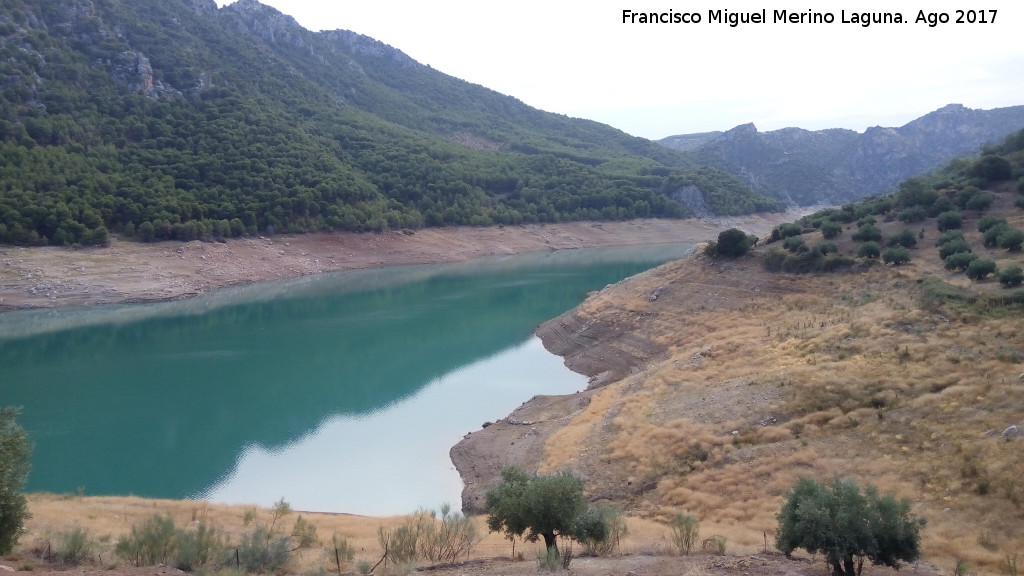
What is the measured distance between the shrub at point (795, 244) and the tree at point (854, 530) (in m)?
21.5

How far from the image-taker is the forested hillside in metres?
54.5

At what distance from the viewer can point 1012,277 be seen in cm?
1883

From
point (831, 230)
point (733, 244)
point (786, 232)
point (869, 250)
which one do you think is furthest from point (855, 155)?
point (869, 250)

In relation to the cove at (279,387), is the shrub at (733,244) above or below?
above

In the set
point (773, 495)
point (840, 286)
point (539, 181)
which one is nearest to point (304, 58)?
point (539, 181)

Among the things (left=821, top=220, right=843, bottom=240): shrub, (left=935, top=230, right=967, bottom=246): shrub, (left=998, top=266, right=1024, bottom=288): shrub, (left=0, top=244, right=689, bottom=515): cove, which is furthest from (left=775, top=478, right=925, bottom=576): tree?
(left=821, top=220, right=843, bottom=240): shrub

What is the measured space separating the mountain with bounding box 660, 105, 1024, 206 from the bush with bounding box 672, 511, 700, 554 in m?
142

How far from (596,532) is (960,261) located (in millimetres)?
18829

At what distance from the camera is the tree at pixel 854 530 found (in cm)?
798

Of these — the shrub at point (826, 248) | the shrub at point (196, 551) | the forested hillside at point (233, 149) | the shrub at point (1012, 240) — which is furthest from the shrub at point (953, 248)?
the forested hillside at point (233, 149)

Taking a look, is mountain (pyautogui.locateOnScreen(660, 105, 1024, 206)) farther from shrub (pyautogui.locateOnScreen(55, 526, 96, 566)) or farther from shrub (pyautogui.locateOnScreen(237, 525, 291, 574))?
shrub (pyautogui.locateOnScreen(55, 526, 96, 566))

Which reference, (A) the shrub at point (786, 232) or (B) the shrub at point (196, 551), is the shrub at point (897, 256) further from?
(B) the shrub at point (196, 551)

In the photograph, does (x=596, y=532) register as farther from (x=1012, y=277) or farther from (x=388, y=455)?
(x=1012, y=277)

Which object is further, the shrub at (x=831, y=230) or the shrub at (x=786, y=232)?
the shrub at (x=786, y=232)
